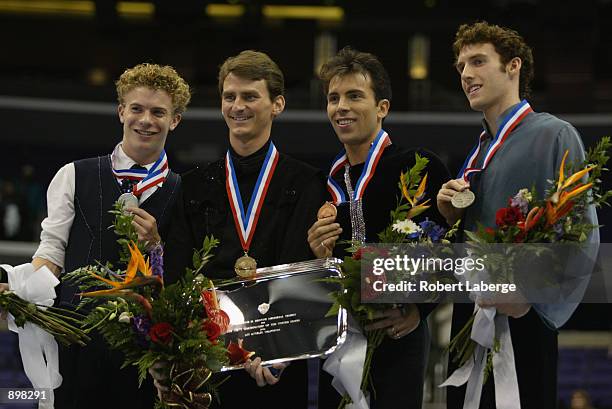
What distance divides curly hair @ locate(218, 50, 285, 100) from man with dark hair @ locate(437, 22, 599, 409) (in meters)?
0.77

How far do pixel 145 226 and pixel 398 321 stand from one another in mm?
1107

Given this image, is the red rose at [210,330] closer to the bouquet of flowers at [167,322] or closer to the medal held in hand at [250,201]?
the bouquet of flowers at [167,322]

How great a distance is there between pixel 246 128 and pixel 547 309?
142 centimetres

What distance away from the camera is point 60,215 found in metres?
4.38

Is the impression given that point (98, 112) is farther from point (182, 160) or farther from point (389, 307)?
point (389, 307)

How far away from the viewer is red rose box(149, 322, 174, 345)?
3613 millimetres

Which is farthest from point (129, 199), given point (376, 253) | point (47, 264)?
point (376, 253)

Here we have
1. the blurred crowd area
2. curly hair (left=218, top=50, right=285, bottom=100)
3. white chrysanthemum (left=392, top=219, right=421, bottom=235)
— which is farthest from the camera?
the blurred crowd area

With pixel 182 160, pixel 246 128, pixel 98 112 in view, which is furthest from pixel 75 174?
pixel 182 160

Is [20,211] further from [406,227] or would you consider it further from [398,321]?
[406,227]

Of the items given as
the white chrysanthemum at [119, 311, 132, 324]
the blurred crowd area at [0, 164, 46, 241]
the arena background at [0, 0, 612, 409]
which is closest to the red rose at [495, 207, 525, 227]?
the white chrysanthemum at [119, 311, 132, 324]

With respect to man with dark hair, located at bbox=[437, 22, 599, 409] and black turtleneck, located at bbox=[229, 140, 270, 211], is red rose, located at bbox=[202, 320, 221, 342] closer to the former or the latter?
black turtleneck, located at bbox=[229, 140, 270, 211]

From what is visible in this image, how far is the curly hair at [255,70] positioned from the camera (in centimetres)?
419

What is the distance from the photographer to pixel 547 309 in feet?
11.9
